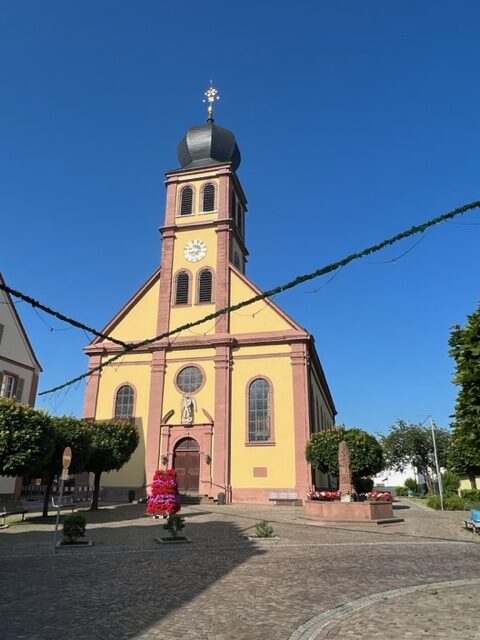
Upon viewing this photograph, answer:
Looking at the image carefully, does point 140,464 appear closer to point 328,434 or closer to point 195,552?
point 328,434

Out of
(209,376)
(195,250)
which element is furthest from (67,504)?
(195,250)

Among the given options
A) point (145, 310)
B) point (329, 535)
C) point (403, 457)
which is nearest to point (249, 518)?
point (329, 535)

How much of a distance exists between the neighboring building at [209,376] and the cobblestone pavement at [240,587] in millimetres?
14017

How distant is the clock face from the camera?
36750 mm

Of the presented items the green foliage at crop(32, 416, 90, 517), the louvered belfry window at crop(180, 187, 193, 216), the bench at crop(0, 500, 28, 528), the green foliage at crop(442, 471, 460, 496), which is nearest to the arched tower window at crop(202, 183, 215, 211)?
the louvered belfry window at crop(180, 187, 193, 216)

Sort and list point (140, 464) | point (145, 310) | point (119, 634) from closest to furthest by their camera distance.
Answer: point (119, 634)
point (140, 464)
point (145, 310)

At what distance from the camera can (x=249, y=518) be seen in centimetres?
2212

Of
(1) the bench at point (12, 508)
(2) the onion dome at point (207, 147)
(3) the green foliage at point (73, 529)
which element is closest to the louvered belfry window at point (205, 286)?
(2) the onion dome at point (207, 147)

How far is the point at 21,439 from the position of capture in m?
19.0

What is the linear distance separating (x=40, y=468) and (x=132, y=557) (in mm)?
9350

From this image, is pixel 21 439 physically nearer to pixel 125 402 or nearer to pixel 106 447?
pixel 106 447

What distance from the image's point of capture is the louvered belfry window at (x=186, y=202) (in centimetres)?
3875

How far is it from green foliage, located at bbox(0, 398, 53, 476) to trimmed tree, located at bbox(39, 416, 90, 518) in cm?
223

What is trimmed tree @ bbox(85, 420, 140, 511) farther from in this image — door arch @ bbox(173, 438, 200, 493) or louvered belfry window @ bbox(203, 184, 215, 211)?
louvered belfry window @ bbox(203, 184, 215, 211)
